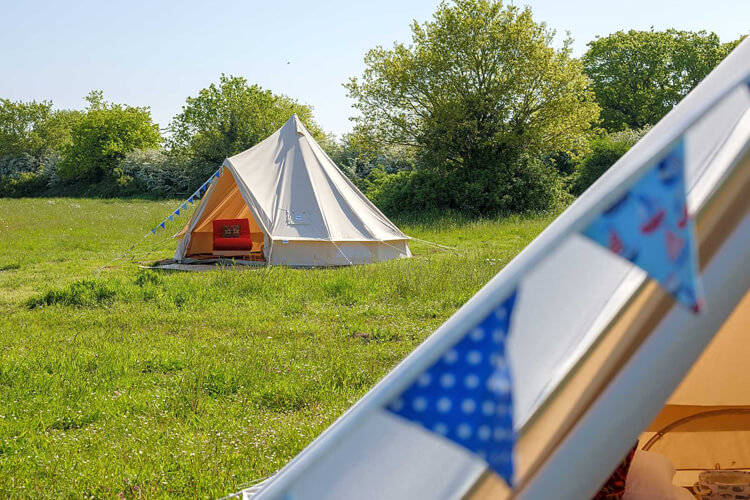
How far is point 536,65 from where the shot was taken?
57.8ft

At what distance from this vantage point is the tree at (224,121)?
3195 cm

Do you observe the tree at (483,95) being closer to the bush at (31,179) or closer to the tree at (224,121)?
the tree at (224,121)

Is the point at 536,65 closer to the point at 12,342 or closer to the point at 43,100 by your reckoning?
the point at 12,342

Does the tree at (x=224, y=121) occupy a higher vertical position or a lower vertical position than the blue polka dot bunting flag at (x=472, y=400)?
higher

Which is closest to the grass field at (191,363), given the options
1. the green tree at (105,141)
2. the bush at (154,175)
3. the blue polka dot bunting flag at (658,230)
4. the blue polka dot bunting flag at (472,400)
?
the blue polka dot bunting flag at (472,400)

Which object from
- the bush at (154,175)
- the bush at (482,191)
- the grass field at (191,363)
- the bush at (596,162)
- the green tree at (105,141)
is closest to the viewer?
the grass field at (191,363)

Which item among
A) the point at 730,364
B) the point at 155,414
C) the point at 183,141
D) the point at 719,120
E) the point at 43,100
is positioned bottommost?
the point at 155,414

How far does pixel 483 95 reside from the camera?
17.8 m

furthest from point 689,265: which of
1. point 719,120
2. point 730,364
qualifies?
point 730,364

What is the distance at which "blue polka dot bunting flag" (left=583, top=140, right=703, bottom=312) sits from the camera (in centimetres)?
88

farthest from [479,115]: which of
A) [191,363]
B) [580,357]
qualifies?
[580,357]

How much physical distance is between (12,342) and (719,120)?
5320 millimetres

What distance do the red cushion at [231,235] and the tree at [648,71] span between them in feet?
91.1

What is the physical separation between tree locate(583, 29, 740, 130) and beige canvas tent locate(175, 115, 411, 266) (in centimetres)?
2754
